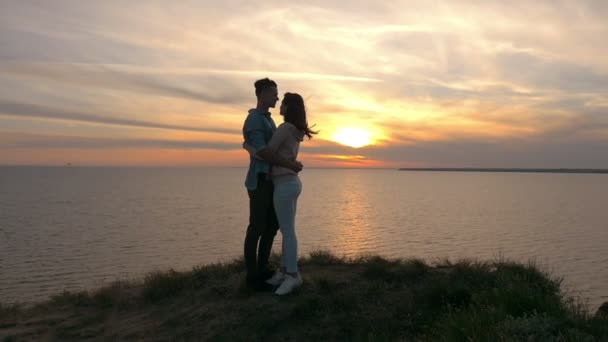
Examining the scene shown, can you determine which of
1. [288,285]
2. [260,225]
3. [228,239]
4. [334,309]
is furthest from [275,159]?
[228,239]

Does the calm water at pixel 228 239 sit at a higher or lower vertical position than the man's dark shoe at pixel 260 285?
lower

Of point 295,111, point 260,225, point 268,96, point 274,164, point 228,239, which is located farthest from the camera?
point 228,239

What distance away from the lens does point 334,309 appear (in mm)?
6402

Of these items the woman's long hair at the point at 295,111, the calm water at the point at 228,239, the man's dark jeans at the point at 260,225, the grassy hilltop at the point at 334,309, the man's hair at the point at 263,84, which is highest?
the man's hair at the point at 263,84

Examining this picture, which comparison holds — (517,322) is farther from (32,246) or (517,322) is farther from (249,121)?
(32,246)

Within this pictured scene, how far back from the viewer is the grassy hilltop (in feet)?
16.4

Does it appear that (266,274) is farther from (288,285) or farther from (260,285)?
(288,285)

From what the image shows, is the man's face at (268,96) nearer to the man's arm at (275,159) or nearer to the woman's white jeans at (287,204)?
the man's arm at (275,159)

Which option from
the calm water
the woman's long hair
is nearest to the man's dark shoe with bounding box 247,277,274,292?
the woman's long hair

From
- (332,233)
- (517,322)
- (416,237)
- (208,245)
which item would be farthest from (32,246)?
(517,322)

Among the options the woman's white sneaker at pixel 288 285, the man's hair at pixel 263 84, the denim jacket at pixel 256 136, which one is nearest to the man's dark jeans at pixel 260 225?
the denim jacket at pixel 256 136

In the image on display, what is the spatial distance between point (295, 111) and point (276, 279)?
262cm

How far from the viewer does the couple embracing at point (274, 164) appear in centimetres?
615

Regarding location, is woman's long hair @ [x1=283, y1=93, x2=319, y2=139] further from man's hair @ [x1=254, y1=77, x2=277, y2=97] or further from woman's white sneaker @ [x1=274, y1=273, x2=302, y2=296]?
woman's white sneaker @ [x1=274, y1=273, x2=302, y2=296]
